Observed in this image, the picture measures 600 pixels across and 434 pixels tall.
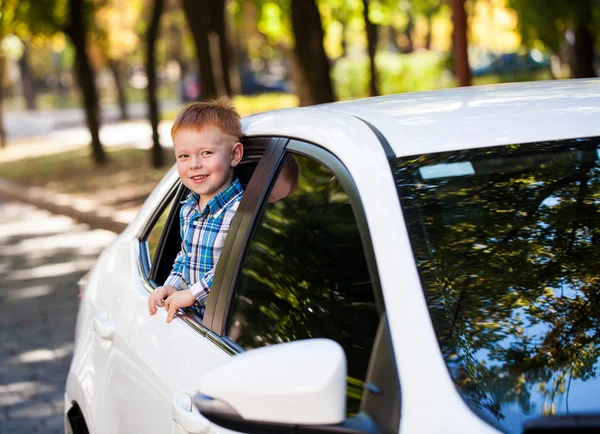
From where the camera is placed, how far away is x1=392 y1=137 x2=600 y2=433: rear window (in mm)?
2055

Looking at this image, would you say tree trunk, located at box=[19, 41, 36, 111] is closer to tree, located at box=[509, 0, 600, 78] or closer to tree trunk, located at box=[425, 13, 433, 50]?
tree trunk, located at box=[425, 13, 433, 50]

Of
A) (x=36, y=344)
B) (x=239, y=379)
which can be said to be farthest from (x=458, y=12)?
(x=239, y=379)

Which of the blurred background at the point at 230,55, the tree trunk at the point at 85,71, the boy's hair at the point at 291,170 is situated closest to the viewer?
the boy's hair at the point at 291,170

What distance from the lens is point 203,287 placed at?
302cm

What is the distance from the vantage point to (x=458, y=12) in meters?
9.50

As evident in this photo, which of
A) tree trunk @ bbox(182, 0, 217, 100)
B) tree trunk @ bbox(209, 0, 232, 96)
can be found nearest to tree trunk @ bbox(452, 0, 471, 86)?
tree trunk @ bbox(182, 0, 217, 100)

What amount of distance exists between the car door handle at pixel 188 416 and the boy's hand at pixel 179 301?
0.42m

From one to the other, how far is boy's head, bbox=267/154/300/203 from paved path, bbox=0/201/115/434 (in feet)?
10.8

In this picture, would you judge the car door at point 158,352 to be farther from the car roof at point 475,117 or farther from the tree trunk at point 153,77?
the tree trunk at point 153,77

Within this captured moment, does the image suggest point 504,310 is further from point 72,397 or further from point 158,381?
point 72,397

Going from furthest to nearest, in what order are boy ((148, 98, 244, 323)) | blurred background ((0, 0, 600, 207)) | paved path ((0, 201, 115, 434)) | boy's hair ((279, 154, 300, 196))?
1. blurred background ((0, 0, 600, 207))
2. paved path ((0, 201, 115, 434))
3. boy ((148, 98, 244, 323))
4. boy's hair ((279, 154, 300, 196))

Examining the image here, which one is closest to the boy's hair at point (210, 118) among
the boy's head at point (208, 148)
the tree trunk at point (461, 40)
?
the boy's head at point (208, 148)

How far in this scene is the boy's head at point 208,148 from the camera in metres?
3.16

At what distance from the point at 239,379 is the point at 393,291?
0.35 meters
